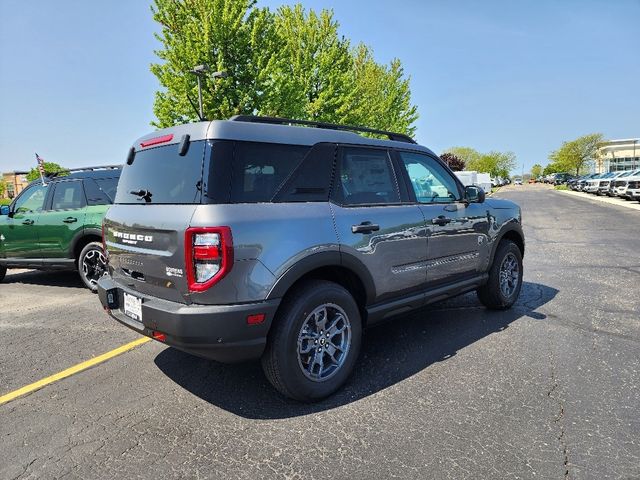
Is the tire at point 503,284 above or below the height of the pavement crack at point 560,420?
above

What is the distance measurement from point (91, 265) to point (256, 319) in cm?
516

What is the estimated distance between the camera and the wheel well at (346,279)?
316cm

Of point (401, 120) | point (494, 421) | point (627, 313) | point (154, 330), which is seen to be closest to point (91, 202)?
point (154, 330)

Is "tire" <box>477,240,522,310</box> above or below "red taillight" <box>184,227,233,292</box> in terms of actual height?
below

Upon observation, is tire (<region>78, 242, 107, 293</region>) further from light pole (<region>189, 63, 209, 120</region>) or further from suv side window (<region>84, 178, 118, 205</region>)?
light pole (<region>189, 63, 209, 120</region>)

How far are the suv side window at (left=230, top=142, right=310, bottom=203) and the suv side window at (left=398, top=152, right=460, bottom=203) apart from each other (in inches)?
52.7

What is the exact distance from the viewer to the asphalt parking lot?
7.68 ft

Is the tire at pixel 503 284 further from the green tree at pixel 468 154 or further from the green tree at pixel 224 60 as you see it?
the green tree at pixel 468 154

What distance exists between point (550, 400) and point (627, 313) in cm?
265

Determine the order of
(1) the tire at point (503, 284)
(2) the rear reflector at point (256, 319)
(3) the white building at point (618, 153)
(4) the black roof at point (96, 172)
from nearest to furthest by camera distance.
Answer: (2) the rear reflector at point (256, 319) < (1) the tire at point (503, 284) < (4) the black roof at point (96, 172) < (3) the white building at point (618, 153)

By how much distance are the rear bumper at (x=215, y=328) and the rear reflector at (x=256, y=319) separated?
0.02 m

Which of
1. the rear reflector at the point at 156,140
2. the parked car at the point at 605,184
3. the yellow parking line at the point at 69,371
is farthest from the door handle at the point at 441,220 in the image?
the parked car at the point at 605,184

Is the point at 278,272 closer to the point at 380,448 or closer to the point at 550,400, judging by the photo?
the point at 380,448

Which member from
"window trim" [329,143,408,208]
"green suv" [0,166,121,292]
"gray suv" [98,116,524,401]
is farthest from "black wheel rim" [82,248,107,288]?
"window trim" [329,143,408,208]
